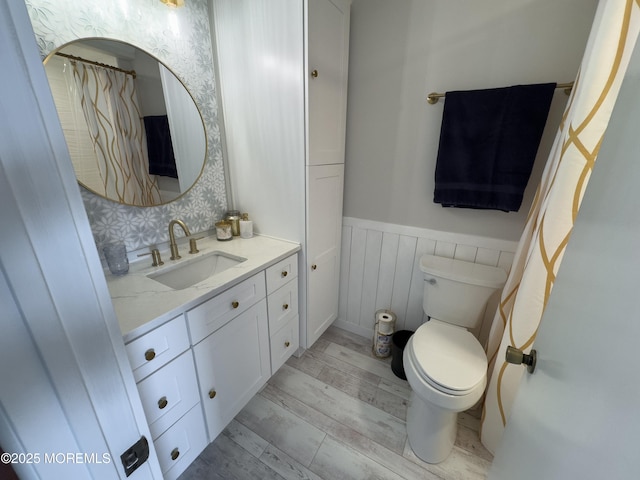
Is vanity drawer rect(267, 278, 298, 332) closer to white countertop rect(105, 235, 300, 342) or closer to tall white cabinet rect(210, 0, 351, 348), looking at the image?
tall white cabinet rect(210, 0, 351, 348)

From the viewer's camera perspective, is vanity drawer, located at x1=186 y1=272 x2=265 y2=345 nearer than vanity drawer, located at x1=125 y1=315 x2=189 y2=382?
No

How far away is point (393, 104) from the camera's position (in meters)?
1.60

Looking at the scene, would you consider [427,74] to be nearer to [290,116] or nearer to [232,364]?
[290,116]

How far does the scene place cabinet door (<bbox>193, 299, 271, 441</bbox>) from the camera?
114 cm

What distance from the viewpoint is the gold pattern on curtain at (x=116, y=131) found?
3.60ft

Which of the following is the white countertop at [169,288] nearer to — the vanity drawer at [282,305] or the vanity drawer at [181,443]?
the vanity drawer at [282,305]

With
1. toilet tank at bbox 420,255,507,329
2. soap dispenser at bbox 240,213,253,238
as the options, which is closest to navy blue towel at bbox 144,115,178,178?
soap dispenser at bbox 240,213,253,238

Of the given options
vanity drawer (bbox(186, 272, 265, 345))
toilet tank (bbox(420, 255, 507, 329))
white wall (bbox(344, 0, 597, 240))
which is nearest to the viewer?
vanity drawer (bbox(186, 272, 265, 345))

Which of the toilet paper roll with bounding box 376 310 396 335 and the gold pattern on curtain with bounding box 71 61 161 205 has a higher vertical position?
the gold pattern on curtain with bounding box 71 61 161 205

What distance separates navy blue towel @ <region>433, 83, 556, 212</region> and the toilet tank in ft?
1.17

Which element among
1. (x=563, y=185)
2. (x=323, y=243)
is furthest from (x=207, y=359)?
(x=563, y=185)

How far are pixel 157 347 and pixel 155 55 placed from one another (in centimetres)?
136

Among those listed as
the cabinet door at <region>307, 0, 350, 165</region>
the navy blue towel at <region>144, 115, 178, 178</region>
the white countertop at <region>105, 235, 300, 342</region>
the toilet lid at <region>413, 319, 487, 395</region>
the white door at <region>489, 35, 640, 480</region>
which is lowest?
the toilet lid at <region>413, 319, 487, 395</region>

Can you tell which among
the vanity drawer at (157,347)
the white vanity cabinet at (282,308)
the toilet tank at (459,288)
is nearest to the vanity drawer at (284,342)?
the white vanity cabinet at (282,308)
